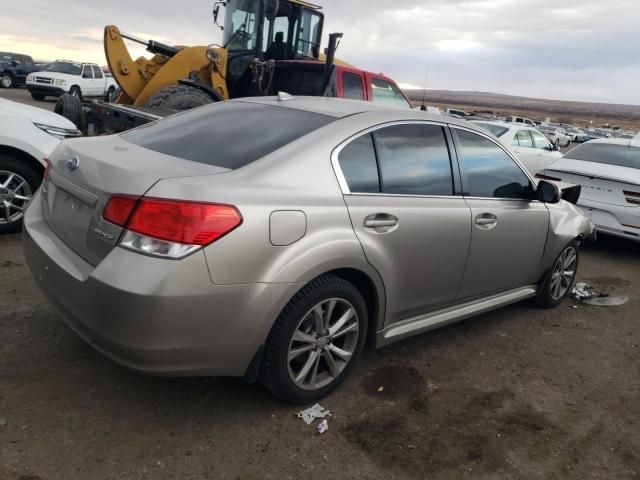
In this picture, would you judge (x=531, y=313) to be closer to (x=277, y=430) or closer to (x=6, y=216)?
(x=277, y=430)

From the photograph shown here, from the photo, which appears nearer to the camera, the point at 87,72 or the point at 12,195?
the point at 12,195

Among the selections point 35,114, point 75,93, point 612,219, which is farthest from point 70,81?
point 612,219

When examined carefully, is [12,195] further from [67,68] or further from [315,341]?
[67,68]

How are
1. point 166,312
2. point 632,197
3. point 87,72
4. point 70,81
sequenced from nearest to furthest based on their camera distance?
point 166,312 < point 632,197 < point 70,81 < point 87,72

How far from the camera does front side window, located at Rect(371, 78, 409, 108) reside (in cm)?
865

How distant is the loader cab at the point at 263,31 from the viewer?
9.51m

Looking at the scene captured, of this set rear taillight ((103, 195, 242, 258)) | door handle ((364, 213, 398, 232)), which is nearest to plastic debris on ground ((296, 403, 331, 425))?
door handle ((364, 213, 398, 232))

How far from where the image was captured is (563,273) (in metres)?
4.96

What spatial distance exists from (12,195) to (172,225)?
3.65 m

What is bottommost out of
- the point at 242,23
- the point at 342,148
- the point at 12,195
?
the point at 12,195

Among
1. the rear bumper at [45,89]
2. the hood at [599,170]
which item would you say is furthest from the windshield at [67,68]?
the hood at [599,170]

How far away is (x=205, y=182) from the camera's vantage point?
249 cm

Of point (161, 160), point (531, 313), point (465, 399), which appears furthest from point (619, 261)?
point (161, 160)

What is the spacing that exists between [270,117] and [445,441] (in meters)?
2.08
